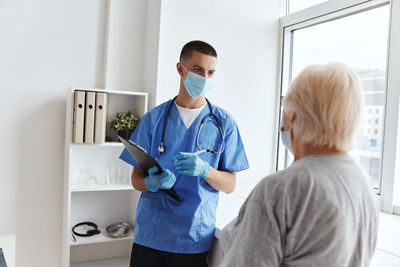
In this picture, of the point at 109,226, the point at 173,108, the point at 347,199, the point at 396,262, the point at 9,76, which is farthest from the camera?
the point at 109,226

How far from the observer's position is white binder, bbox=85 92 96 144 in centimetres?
223

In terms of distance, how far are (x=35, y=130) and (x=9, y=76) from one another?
1.24ft

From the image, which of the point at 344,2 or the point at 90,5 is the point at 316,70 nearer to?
the point at 344,2

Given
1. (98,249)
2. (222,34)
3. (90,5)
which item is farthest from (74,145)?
(222,34)

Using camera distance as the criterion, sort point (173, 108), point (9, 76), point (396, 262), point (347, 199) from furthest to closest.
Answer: point (9, 76) → point (173, 108) → point (396, 262) → point (347, 199)

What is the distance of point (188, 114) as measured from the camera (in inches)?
63.7

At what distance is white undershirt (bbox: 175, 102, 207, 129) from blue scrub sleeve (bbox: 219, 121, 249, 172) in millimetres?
164

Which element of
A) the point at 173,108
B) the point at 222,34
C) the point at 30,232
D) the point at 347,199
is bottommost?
the point at 30,232

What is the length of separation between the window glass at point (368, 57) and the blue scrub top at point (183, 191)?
0.86 m

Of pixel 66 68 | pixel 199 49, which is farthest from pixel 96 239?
pixel 199 49

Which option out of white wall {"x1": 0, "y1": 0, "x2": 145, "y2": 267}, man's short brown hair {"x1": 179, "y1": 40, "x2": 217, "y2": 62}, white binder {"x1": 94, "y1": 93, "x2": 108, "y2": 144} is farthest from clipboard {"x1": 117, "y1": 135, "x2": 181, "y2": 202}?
white wall {"x1": 0, "y1": 0, "x2": 145, "y2": 267}

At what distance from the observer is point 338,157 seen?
33.3 inches

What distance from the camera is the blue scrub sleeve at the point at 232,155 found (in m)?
1.60

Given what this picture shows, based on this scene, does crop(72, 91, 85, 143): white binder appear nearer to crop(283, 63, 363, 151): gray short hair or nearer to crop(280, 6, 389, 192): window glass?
crop(280, 6, 389, 192): window glass
